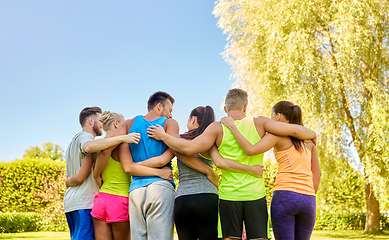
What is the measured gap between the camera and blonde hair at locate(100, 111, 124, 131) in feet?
12.5

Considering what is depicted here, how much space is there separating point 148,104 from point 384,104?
9758 millimetres

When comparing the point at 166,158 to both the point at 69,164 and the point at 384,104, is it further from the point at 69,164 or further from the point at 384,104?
the point at 384,104

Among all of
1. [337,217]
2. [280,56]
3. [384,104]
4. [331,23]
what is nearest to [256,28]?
[280,56]

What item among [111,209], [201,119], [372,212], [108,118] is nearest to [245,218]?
[201,119]

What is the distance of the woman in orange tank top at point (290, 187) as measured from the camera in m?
3.10

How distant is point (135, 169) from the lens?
317cm

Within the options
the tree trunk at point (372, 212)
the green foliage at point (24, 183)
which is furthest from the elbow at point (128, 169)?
the green foliage at point (24, 183)

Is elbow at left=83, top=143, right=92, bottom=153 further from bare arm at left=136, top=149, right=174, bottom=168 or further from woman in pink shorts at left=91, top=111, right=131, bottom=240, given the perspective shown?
bare arm at left=136, top=149, right=174, bottom=168

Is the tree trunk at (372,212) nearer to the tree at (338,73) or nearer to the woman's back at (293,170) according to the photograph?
the tree at (338,73)

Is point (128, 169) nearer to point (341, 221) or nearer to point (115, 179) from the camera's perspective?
point (115, 179)

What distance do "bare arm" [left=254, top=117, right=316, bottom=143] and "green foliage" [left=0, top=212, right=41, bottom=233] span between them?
12.2 meters

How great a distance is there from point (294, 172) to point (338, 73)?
9252mm

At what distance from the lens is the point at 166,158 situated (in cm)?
323

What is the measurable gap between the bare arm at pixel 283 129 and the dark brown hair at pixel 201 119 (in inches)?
19.7
